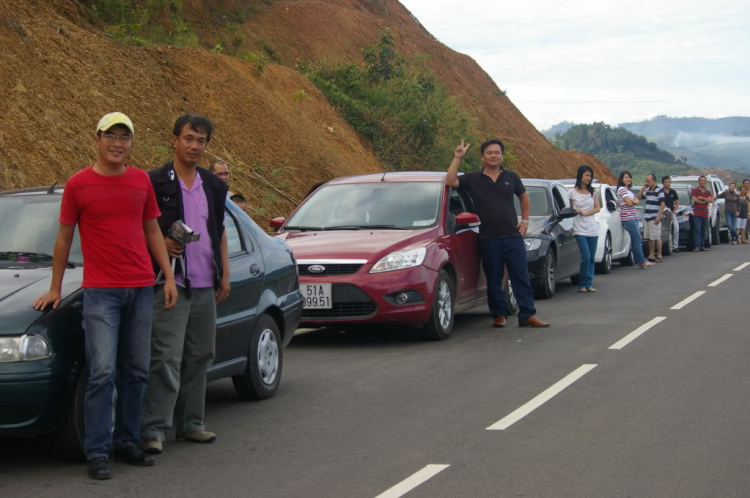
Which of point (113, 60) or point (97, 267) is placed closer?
point (97, 267)

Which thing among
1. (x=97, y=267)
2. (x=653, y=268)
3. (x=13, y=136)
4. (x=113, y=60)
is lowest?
(x=653, y=268)

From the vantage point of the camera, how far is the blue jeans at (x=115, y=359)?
585cm

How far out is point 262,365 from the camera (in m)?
8.17

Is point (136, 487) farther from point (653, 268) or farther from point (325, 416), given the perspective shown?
point (653, 268)

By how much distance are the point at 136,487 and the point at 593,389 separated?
3.93 metres

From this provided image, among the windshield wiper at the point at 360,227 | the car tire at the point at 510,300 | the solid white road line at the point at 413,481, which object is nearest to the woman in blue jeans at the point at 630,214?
the car tire at the point at 510,300

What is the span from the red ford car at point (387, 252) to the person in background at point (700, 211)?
1625cm

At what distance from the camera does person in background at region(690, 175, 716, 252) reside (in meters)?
27.2

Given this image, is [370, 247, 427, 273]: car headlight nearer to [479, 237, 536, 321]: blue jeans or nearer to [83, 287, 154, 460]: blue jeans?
[479, 237, 536, 321]: blue jeans

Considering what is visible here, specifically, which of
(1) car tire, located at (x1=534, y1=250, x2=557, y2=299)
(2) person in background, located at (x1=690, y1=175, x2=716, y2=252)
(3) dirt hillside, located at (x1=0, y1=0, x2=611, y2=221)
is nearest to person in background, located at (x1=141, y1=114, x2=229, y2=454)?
(1) car tire, located at (x1=534, y1=250, x2=557, y2=299)

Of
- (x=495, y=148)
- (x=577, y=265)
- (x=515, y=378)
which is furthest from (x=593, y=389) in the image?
(x=577, y=265)

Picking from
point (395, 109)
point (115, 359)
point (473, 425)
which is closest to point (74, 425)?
point (115, 359)

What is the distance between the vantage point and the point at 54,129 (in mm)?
19688

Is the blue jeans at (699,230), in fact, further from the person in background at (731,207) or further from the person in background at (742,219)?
the person in background at (742,219)
